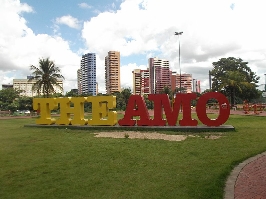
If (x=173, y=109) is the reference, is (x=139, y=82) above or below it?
above

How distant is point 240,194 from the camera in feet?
19.3

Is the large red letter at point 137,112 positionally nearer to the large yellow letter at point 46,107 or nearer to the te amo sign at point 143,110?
the te amo sign at point 143,110

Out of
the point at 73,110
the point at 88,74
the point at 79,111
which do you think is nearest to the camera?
the point at 79,111

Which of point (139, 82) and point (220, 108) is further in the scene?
point (139, 82)

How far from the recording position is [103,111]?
20.3 metres

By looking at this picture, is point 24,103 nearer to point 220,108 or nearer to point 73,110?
point 73,110

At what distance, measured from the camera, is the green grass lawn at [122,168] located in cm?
621

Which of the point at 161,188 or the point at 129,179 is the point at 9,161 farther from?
the point at 161,188

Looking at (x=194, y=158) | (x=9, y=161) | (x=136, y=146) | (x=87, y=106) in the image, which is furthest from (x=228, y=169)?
(x=87, y=106)

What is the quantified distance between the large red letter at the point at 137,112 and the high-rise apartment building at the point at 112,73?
84.0m

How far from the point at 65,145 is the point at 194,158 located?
644cm

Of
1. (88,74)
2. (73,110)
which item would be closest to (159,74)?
(88,74)

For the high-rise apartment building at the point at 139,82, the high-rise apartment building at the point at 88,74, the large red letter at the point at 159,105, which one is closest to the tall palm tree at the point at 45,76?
the large red letter at the point at 159,105

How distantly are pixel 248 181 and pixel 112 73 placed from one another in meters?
98.9
